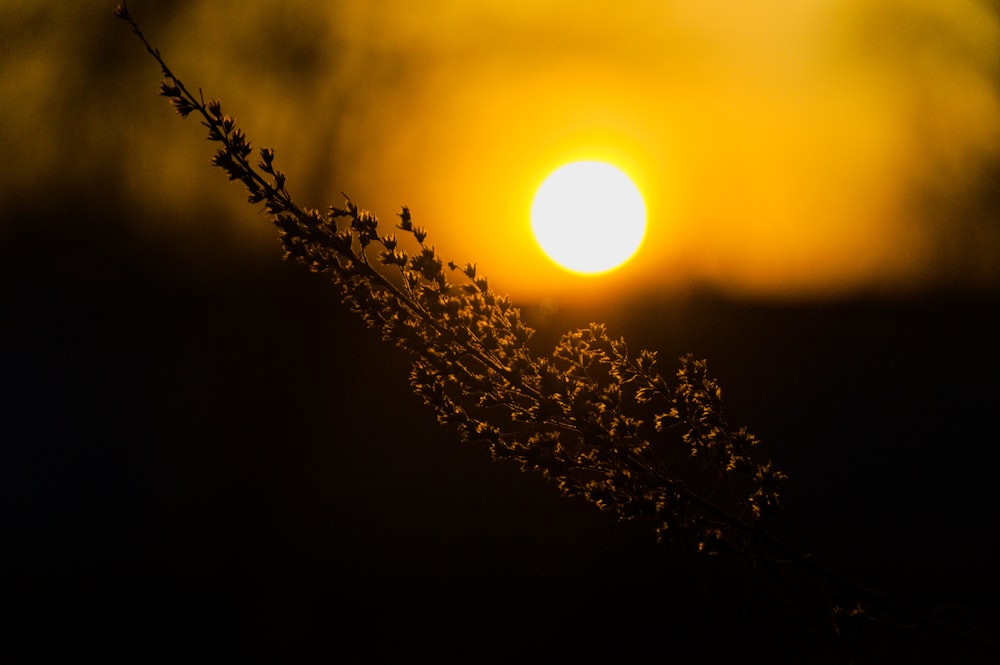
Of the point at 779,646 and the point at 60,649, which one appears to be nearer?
the point at 779,646

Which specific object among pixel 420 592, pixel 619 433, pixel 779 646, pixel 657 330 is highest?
pixel 657 330

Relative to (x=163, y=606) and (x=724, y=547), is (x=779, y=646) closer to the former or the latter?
(x=724, y=547)

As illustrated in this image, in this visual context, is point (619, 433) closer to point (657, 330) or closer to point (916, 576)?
point (916, 576)

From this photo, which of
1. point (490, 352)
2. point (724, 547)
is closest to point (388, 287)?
point (490, 352)

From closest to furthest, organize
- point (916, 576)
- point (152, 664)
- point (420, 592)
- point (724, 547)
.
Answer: point (724, 547)
point (916, 576)
point (152, 664)
point (420, 592)

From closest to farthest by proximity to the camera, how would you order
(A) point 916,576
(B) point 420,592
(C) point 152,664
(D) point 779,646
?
1. (D) point 779,646
2. (A) point 916,576
3. (C) point 152,664
4. (B) point 420,592

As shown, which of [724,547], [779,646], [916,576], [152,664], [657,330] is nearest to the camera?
[724,547]

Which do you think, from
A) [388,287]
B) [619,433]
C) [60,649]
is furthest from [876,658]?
[60,649]

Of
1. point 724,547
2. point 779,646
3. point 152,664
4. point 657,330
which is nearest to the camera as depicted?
point 724,547

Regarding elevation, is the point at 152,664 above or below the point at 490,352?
below
